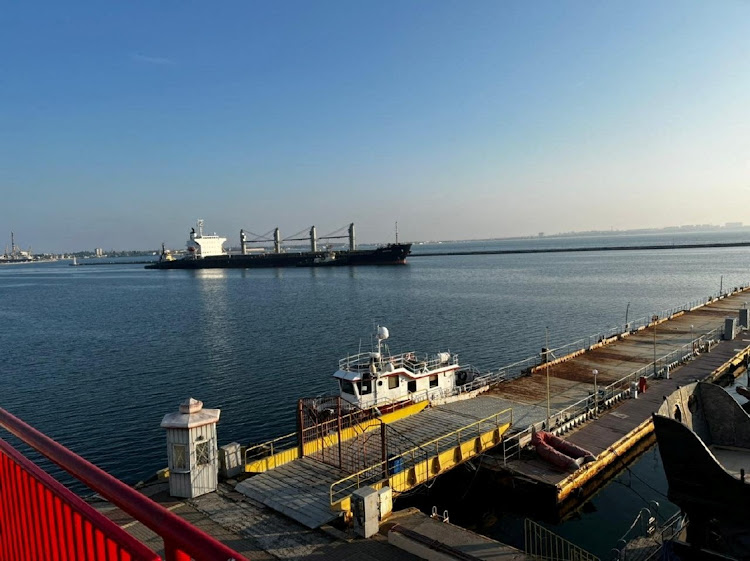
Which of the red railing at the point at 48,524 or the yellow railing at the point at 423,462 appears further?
the yellow railing at the point at 423,462

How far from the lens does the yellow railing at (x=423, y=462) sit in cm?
1903

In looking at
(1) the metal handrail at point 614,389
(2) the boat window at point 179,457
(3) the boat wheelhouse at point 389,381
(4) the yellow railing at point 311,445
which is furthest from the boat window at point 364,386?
(2) the boat window at point 179,457

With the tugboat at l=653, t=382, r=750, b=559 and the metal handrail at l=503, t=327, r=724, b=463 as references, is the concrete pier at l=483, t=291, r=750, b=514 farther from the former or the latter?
the tugboat at l=653, t=382, r=750, b=559

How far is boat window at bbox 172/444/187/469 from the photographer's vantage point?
18.4m

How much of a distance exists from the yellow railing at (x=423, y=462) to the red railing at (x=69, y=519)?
13.8m

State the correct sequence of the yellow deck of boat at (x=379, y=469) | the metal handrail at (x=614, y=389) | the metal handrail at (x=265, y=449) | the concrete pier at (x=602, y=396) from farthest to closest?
the metal handrail at (x=614, y=389) → the concrete pier at (x=602, y=396) → the metal handrail at (x=265, y=449) → the yellow deck of boat at (x=379, y=469)

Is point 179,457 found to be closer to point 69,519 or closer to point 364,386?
point 364,386

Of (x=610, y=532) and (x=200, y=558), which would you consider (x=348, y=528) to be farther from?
(x=200, y=558)

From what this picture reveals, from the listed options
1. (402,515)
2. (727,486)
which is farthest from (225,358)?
(727,486)

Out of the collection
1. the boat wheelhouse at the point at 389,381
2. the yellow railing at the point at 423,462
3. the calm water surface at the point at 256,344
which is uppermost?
the boat wheelhouse at the point at 389,381

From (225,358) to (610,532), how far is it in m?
41.7

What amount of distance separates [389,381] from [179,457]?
13.1 m

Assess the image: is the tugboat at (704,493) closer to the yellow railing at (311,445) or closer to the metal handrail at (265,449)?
the yellow railing at (311,445)

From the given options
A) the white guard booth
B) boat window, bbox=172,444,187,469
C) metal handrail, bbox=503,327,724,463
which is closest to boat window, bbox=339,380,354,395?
metal handrail, bbox=503,327,724,463
